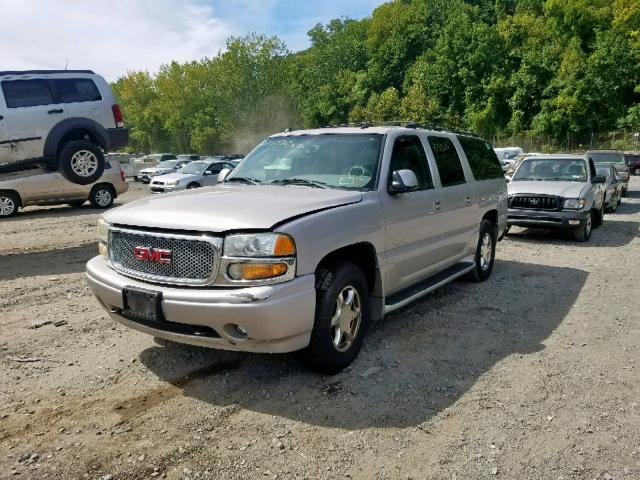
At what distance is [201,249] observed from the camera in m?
3.47

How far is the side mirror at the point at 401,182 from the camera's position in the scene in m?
4.50

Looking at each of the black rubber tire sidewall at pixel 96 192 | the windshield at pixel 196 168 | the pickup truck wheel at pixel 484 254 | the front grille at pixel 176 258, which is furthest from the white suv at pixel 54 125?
the windshield at pixel 196 168

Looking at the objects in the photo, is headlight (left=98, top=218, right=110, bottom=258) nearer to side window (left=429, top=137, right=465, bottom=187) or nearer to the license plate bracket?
the license plate bracket

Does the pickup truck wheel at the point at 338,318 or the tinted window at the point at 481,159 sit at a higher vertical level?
the tinted window at the point at 481,159

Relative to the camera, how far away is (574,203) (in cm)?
967

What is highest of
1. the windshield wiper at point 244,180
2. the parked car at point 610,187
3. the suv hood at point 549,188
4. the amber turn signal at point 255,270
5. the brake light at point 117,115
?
the brake light at point 117,115

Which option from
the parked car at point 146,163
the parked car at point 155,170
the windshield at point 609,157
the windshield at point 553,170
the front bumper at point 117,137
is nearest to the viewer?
the front bumper at point 117,137

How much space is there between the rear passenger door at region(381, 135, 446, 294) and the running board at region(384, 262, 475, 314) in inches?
2.6

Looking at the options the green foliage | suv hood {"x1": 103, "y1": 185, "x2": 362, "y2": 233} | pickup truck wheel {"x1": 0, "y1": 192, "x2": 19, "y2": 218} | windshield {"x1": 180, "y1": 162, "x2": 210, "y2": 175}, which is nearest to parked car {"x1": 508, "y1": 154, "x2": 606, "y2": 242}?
suv hood {"x1": 103, "y1": 185, "x2": 362, "y2": 233}

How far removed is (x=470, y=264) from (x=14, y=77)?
762cm

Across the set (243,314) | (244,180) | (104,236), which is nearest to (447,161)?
(244,180)

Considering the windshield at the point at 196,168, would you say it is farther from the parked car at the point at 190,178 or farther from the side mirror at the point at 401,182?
the side mirror at the point at 401,182

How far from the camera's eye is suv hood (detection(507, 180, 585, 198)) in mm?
9875

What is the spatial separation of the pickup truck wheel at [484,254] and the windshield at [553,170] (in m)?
4.63
